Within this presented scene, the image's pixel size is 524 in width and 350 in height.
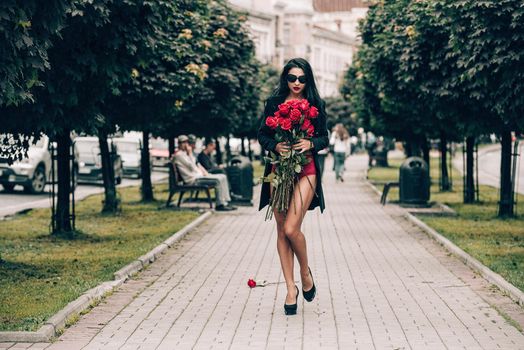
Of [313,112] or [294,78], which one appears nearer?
[313,112]

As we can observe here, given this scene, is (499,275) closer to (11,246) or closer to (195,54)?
(11,246)

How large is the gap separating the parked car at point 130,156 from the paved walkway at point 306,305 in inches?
1123

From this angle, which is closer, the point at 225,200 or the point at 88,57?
the point at 88,57

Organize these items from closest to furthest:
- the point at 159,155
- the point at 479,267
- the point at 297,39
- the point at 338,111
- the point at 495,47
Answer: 1. the point at 479,267
2. the point at 495,47
3. the point at 159,155
4. the point at 338,111
5. the point at 297,39

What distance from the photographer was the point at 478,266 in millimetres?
12930

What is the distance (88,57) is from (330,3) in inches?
6237

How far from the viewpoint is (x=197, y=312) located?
32.2 ft

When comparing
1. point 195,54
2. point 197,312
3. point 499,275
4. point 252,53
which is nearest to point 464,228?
point 195,54

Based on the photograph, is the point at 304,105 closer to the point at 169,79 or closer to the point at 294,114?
the point at 294,114

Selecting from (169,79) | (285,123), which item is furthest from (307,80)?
(169,79)

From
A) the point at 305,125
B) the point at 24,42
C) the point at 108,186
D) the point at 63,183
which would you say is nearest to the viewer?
the point at 24,42

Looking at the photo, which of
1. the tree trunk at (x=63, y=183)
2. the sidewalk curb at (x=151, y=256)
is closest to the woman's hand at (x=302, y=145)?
the sidewalk curb at (x=151, y=256)

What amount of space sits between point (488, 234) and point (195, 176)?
769cm

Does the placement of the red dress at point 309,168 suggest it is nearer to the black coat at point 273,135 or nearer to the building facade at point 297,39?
the black coat at point 273,135
